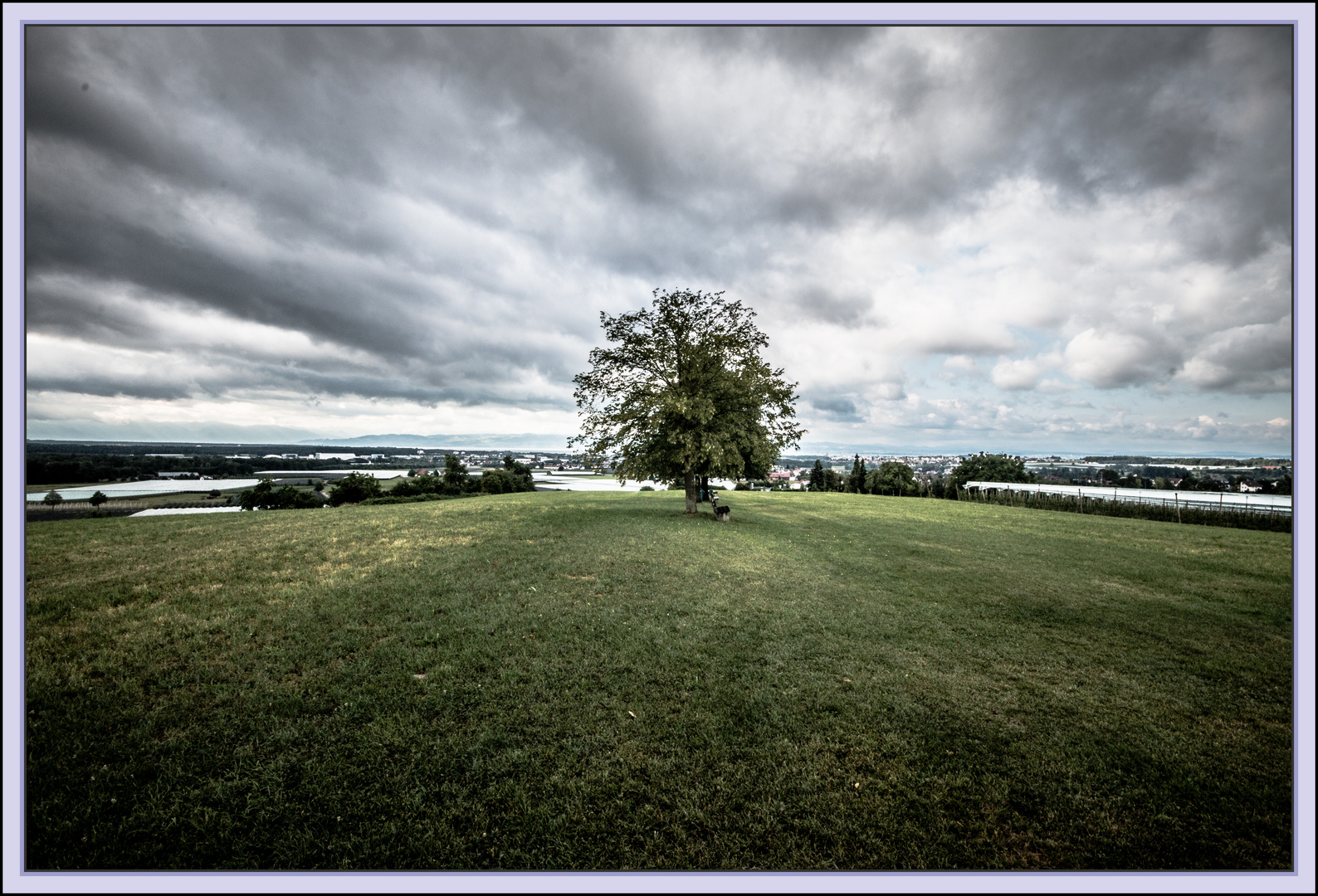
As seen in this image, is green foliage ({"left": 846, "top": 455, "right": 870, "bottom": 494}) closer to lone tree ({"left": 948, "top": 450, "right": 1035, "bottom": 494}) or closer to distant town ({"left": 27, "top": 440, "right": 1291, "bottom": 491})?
distant town ({"left": 27, "top": 440, "right": 1291, "bottom": 491})

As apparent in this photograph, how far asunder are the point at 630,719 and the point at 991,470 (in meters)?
71.0

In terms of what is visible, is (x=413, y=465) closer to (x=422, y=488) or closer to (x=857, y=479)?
(x=422, y=488)

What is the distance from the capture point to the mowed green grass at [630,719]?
3.28m

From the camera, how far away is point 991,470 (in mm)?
58312

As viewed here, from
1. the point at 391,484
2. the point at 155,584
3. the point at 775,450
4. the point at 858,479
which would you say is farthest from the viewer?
the point at 858,479

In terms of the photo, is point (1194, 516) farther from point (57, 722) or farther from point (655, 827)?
point (57, 722)

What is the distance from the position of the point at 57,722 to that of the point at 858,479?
6707 cm

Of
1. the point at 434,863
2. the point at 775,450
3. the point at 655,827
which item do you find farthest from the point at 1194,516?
the point at 434,863

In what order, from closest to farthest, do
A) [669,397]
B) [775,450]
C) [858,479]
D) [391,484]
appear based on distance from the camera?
[669,397], [775,450], [391,484], [858,479]

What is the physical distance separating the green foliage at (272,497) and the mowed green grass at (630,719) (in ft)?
54.2

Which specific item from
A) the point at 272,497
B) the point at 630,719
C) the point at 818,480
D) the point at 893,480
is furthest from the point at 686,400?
the point at 818,480

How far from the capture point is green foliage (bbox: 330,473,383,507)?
30.7 metres

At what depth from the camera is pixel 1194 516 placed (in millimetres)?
23141

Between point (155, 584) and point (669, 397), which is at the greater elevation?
point (669, 397)
